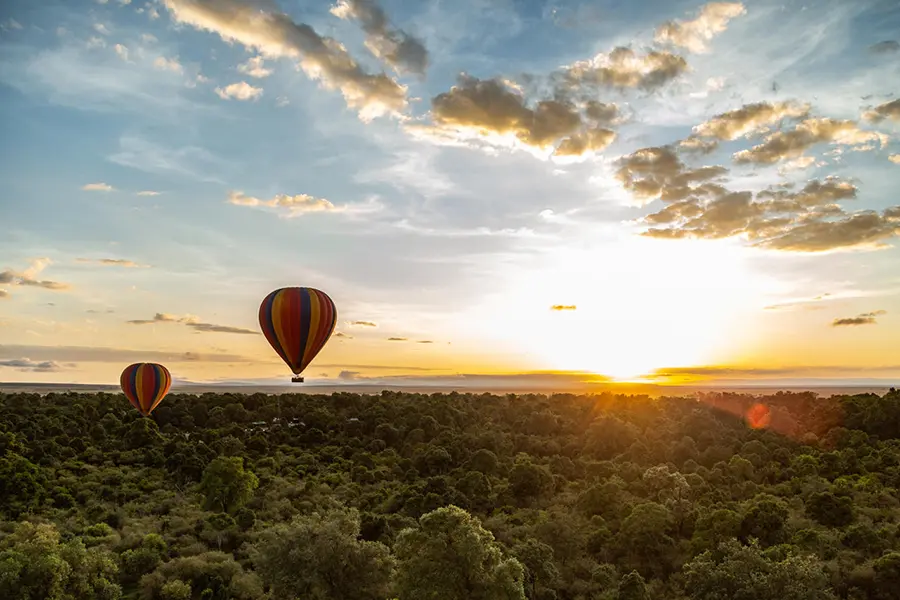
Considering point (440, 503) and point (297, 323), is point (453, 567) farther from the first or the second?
point (440, 503)

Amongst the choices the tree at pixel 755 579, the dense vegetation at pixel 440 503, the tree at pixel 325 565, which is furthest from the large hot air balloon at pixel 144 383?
the tree at pixel 755 579

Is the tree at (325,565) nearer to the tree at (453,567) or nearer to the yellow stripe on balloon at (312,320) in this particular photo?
the tree at (453,567)

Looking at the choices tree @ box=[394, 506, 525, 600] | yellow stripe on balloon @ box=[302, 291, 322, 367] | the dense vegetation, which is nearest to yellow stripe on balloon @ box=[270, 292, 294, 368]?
yellow stripe on balloon @ box=[302, 291, 322, 367]

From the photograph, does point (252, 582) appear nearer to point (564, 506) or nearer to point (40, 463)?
point (564, 506)

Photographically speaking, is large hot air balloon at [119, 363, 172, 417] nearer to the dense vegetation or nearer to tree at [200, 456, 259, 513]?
the dense vegetation

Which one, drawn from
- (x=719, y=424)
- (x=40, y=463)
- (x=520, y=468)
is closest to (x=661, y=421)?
(x=719, y=424)

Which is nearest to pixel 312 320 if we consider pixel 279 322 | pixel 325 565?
pixel 279 322
